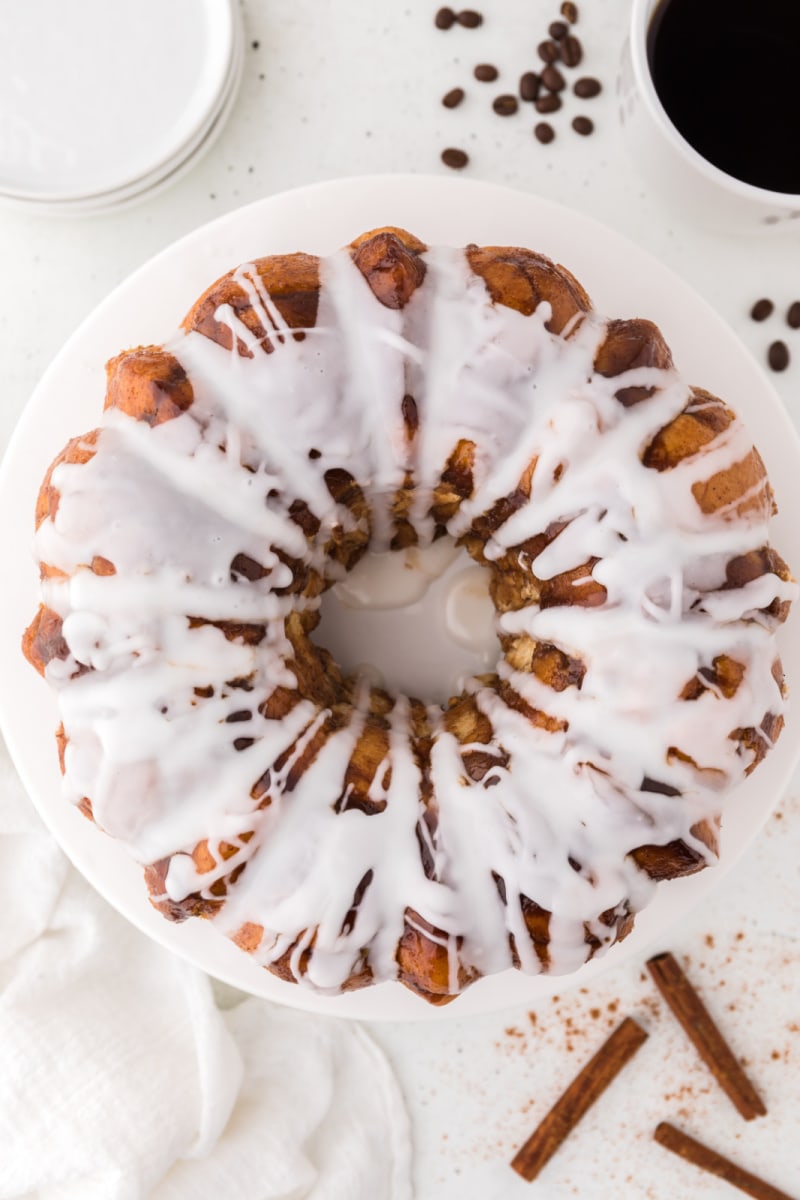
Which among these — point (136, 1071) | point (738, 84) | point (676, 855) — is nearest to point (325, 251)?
point (738, 84)

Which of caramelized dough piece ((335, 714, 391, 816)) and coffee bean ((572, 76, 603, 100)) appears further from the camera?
coffee bean ((572, 76, 603, 100))

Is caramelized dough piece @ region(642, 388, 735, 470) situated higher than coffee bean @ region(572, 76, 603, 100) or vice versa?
coffee bean @ region(572, 76, 603, 100)

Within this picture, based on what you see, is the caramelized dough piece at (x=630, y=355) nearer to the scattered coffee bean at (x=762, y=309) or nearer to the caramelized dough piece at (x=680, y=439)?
the caramelized dough piece at (x=680, y=439)

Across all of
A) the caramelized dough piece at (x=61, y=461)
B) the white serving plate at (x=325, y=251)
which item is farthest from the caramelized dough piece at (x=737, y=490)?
the caramelized dough piece at (x=61, y=461)

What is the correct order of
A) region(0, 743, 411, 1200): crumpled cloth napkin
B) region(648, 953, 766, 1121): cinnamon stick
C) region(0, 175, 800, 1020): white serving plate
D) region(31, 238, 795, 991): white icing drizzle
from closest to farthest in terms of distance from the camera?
1. region(31, 238, 795, 991): white icing drizzle
2. region(0, 175, 800, 1020): white serving plate
3. region(0, 743, 411, 1200): crumpled cloth napkin
4. region(648, 953, 766, 1121): cinnamon stick

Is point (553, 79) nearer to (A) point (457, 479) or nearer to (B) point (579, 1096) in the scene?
(A) point (457, 479)

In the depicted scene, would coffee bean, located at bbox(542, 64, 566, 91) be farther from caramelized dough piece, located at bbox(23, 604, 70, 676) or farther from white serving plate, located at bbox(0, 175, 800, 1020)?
caramelized dough piece, located at bbox(23, 604, 70, 676)

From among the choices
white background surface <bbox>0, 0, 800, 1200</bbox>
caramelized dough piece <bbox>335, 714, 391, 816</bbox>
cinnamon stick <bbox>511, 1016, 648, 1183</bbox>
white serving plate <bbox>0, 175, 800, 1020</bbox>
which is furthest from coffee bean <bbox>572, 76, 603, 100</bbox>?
cinnamon stick <bbox>511, 1016, 648, 1183</bbox>

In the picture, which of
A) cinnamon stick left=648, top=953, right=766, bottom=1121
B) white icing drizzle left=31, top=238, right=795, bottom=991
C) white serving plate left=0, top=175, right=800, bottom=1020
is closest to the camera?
white icing drizzle left=31, top=238, right=795, bottom=991
